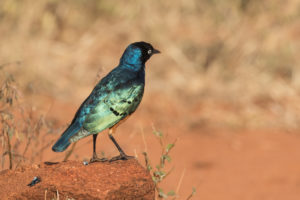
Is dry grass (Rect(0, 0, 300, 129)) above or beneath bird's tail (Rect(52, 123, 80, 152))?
above

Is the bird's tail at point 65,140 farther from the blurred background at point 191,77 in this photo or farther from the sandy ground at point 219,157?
the blurred background at point 191,77

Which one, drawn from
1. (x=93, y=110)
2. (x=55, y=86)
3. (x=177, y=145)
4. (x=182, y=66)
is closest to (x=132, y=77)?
(x=93, y=110)

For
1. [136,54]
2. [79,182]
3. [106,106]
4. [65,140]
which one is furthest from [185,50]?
[79,182]

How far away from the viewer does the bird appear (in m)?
4.71

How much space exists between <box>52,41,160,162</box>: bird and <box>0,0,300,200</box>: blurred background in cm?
364

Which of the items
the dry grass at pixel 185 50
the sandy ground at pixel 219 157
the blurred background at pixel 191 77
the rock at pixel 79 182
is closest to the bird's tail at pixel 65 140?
the rock at pixel 79 182

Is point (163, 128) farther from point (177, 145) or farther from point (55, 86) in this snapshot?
point (55, 86)

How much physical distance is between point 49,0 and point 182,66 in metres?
3.34

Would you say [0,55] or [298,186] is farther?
[0,55]

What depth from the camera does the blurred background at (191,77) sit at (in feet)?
30.1

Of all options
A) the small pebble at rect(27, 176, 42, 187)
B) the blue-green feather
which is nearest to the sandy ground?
the blue-green feather

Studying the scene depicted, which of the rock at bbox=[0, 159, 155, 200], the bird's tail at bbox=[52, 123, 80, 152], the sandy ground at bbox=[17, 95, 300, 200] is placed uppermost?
the bird's tail at bbox=[52, 123, 80, 152]

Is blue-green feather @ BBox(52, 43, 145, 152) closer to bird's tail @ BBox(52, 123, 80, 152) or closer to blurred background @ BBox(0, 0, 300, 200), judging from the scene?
bird's tail @ BBox(52, 123, 80, 152)

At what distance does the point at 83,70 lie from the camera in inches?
476
